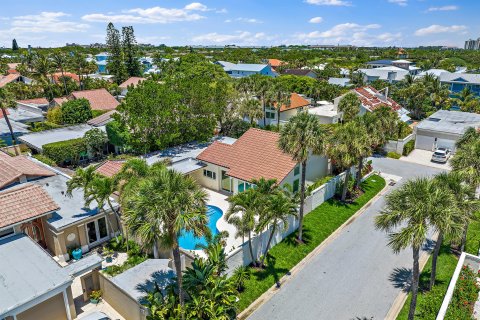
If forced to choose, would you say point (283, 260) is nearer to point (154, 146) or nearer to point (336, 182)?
point (336, 182)

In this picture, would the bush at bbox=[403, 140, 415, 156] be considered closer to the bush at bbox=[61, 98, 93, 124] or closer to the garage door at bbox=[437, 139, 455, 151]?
the garage door at bbox=[437, 139, 455, 151]

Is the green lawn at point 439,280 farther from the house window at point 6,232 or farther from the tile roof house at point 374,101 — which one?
the tile roof house at point 374,101

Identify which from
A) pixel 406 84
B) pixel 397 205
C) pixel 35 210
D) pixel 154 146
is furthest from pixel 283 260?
pixel 406 84

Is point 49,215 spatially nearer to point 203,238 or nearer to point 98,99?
point 203,238

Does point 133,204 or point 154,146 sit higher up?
point 133,204

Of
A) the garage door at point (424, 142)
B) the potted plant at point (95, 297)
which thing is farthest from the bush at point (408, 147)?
the potted plant at point (95, 297)

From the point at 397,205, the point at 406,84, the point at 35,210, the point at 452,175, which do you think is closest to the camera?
the point at 397,205
